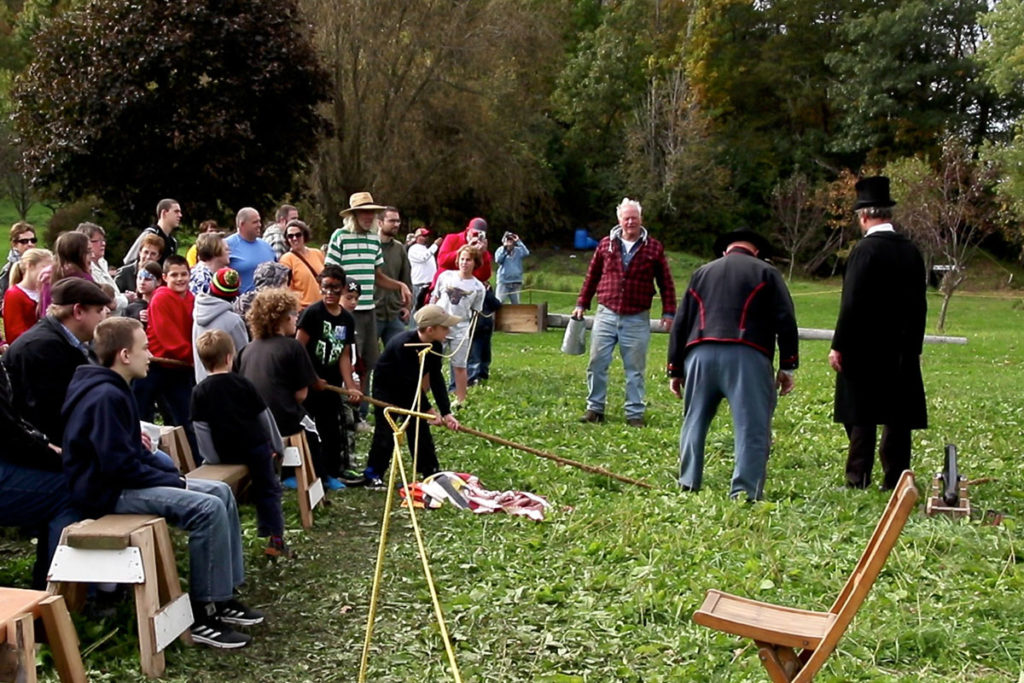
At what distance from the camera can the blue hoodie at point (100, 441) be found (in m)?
5.20

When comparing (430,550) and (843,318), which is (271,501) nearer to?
(430,550)

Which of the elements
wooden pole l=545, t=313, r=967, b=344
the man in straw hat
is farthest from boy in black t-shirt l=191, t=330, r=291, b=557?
wooden pole l=545, t=313, r=967, b=344

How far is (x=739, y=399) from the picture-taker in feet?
24.4

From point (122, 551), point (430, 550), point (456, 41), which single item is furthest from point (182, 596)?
point (456, 41)

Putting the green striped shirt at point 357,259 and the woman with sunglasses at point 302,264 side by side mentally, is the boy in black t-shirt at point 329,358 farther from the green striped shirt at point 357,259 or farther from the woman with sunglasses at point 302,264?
the green striped shirt at point 357,259

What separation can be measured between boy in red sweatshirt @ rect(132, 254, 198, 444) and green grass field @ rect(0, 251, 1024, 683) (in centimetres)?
133

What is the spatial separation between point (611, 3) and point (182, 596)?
50.3 meters

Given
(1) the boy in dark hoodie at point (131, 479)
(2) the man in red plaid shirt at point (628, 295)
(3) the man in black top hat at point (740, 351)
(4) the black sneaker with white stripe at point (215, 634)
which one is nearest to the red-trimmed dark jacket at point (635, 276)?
(2) the man in red plaid shirt at point (628, 295)

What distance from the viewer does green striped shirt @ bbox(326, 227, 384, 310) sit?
10.5 meters

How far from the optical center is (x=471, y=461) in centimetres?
950

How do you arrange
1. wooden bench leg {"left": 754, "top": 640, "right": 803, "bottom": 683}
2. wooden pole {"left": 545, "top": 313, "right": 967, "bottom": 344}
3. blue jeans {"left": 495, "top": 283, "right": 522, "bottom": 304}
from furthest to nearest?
wooden pole {"left": 545, "top": 313, "right": 967, "bottom": 344}, blue jeans {"left": 495, "top": 283, "right": 522, "bottom": 304}, wooden bench leg {"left": 754, "top": 640, "right": 803, "bottom": 683}

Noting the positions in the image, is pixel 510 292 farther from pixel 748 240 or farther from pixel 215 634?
pixel 215 634

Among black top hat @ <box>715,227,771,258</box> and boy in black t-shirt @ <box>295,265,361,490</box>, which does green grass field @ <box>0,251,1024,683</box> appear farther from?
black top hat @ <box>715,227,771,258</box>

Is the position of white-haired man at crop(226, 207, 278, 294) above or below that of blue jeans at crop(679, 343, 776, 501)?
above
